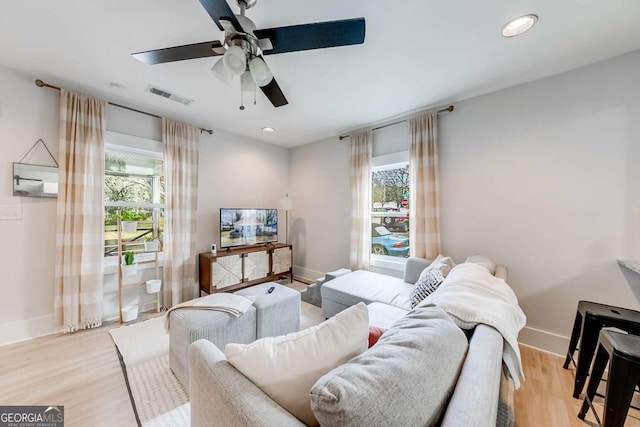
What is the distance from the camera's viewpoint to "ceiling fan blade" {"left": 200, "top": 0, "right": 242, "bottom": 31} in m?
1.15

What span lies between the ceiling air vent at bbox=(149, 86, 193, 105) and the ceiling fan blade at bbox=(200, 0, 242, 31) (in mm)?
1625

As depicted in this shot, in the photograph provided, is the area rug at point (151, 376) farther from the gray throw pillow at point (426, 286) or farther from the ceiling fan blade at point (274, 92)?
the ceiling fan blade at point (274, 92)

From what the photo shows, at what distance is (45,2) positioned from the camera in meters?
1.42

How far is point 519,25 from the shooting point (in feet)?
5.11

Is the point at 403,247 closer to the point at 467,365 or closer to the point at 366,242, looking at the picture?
the point at 366,242

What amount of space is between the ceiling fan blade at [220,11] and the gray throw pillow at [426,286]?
2281 millimetres

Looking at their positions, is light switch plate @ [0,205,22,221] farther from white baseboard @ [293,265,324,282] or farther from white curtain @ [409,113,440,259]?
white curtain @ [409,113,440,259]

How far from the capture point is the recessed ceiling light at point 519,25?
1492 millimetres

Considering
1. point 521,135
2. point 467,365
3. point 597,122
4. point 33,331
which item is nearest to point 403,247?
point 521,135

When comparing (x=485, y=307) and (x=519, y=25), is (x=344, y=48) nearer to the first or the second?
(x=519, y=25)

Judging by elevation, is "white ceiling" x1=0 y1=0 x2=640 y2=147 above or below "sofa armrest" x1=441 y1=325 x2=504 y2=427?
above

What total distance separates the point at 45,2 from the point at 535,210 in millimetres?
4059

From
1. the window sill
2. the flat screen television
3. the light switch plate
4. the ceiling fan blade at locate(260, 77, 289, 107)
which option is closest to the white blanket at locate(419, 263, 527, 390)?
the ceiling fan blade at locate(260, 77, 289, 107)

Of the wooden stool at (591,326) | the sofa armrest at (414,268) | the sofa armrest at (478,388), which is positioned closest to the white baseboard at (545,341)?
the wooden stool at (591,326)
